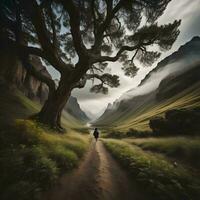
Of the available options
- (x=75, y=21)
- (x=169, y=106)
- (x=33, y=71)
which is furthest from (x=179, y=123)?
(x=169, y=106)

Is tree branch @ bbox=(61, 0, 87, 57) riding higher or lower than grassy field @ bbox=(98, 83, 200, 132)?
lower

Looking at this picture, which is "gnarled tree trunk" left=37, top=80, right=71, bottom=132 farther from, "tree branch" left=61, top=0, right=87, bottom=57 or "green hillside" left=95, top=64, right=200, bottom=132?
"green hillside" left=95, top=64, right=200, bottom=132

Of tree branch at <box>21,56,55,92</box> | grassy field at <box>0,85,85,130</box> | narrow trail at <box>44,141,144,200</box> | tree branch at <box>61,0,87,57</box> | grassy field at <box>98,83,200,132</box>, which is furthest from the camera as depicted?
grassy field at <box>98,83,200,132</box>

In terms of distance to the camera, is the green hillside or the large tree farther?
the green hillside

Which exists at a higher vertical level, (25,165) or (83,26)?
(83,26)

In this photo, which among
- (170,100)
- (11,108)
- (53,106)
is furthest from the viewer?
(170,100)

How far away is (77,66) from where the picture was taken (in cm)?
1281

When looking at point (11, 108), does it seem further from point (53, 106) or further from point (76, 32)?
point (76, 32)

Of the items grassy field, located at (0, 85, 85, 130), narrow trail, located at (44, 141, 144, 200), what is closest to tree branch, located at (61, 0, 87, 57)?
grassy field, located at (0, 85, 85, 130)

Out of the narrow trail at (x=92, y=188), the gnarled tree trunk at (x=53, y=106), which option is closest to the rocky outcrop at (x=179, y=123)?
the narrow trail at (x=92, y=188)

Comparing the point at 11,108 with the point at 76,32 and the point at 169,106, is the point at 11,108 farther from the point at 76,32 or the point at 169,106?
the point at 169,106

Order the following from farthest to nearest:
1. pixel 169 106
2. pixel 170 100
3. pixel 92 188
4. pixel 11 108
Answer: pixel 170 100 < pixel 169 106 < pixel 11 108 < pixel 92 188

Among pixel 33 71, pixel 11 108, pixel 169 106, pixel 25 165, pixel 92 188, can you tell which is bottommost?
pixel 92 188

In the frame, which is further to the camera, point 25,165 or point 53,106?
point 53,106
